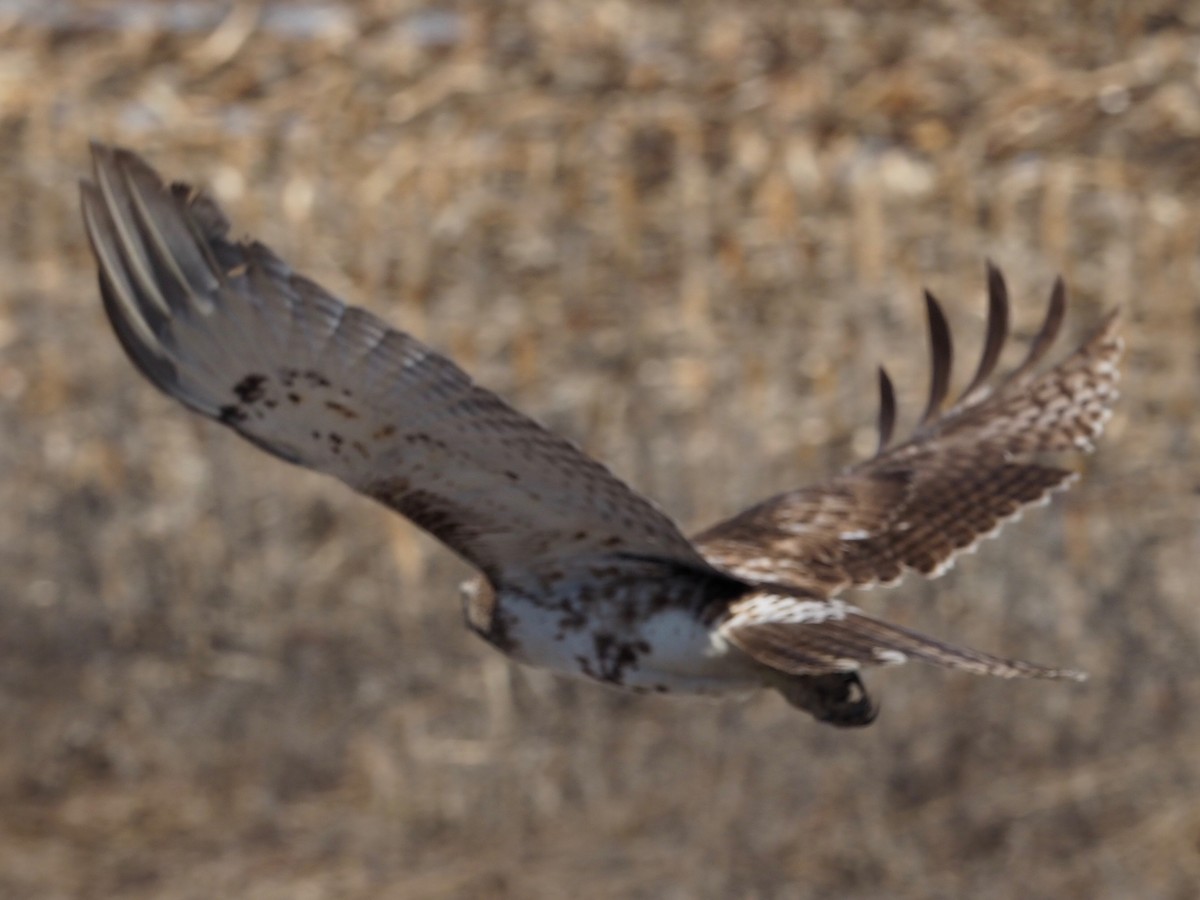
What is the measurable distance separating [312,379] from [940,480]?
1467 mm

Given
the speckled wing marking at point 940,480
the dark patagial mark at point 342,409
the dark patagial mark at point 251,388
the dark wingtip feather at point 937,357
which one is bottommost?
the speckled wing marking at point 940,480

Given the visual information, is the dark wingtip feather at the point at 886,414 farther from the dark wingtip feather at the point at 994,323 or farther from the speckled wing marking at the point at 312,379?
the speckled wing marking at the point at 312,379

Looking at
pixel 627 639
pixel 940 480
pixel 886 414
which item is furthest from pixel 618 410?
pixel 627 639

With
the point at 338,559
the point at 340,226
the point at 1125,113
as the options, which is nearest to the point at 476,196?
the point at 340,226

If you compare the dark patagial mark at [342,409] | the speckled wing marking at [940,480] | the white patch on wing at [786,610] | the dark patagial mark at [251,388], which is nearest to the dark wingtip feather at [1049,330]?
the speckled wing marking at [940,480]

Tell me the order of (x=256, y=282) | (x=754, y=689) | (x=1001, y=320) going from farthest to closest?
1. (x=1001, y=320)
2. (x=754, y=689)
3. (x=256, y=282)

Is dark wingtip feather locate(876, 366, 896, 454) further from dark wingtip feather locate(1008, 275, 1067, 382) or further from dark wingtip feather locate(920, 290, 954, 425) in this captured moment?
dark wingtip feather locate(1008, 275, 1067, 382)

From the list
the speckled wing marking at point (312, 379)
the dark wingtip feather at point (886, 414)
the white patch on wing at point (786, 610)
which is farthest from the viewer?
the dark wingtip feather at point (886, 414)

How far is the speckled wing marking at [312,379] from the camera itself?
423 cm

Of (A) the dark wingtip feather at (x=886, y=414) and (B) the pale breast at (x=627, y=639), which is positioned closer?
(B) the pale breast at (x=627, y=639)

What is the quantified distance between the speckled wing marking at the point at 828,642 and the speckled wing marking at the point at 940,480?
18cm

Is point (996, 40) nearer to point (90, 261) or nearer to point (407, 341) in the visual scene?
point (90, 261)

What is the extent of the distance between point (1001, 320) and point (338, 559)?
8.29 feet

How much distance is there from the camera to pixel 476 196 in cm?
754
